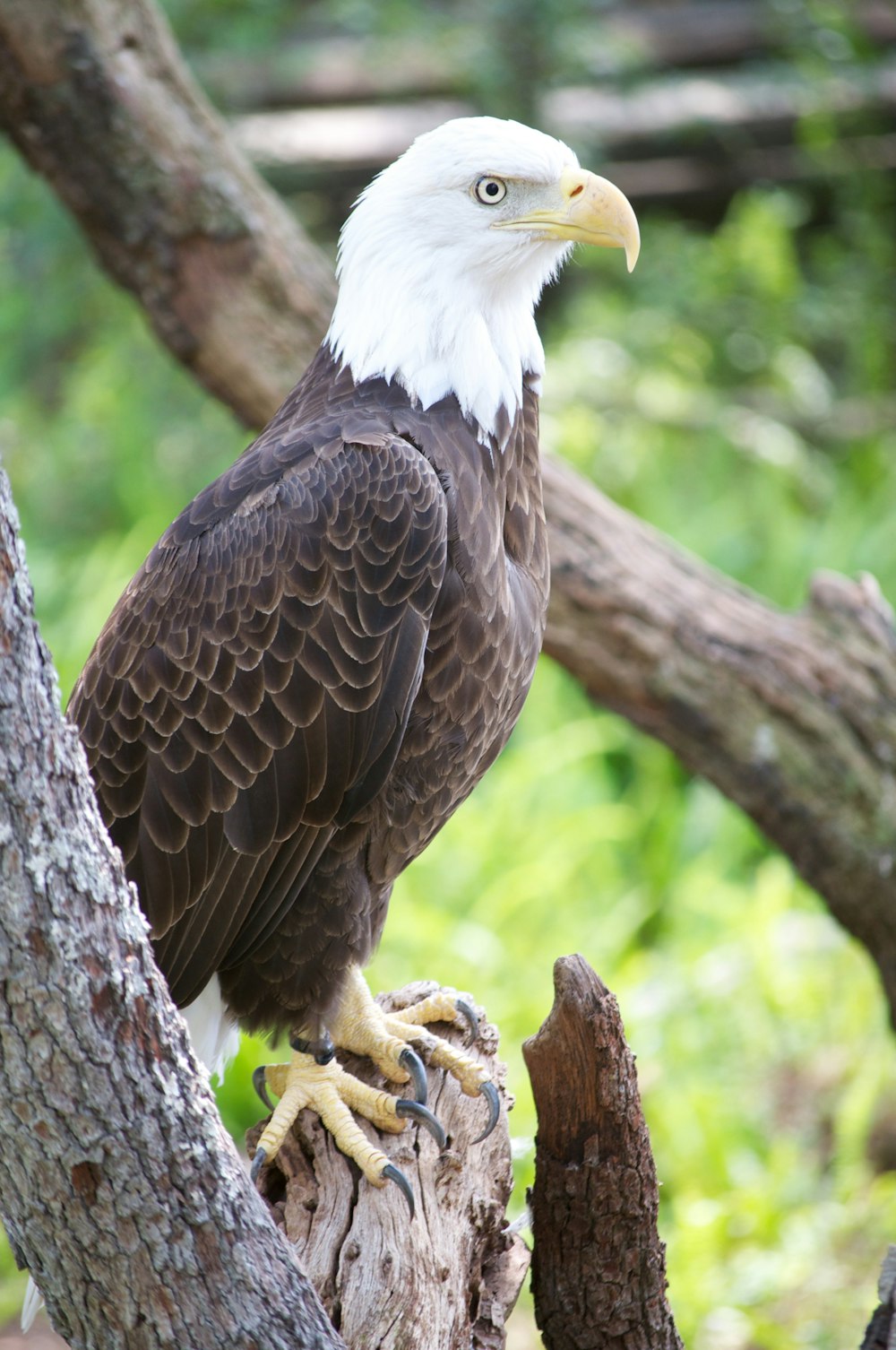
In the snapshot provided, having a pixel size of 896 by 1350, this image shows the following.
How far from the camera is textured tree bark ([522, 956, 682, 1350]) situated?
2238 millimetres

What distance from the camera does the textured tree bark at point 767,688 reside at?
365cm

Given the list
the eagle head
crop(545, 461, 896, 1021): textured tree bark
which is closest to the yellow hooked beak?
the eagle head

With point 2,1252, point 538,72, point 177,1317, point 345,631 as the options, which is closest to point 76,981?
point 177,1317

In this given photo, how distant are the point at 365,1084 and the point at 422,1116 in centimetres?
23

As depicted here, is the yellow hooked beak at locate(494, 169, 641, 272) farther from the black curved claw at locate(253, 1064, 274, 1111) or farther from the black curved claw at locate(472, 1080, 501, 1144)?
the black curved claw at locate(253, 1064, 274, 1111)

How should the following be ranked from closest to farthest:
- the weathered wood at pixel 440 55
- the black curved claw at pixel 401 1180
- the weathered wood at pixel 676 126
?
the black curved claw at pixel 401 1180 < the weathered wood at pixel 440 55 < the weathered wood at pixel 676 126

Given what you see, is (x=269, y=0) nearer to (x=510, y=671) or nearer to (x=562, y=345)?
(x=562, y=345)

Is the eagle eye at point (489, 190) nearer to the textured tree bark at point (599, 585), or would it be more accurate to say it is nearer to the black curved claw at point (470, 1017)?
the textured tree bark at point (599, 585)

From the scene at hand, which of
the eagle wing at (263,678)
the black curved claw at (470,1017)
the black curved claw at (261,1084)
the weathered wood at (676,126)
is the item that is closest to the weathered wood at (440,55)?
the weathered wood at (676,126)

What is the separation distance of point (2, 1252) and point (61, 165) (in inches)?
129

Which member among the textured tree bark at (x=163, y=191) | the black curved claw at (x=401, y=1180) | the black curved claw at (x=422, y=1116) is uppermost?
the textured tree bark at (x=163, y=191)

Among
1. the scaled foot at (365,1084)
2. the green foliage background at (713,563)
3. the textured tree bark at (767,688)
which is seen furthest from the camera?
the green foliage background at (713,563)

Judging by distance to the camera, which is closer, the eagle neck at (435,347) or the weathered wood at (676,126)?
the eagle neck at (435,347)

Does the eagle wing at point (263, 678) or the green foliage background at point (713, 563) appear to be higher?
the green foliage background at point (713, 563)
